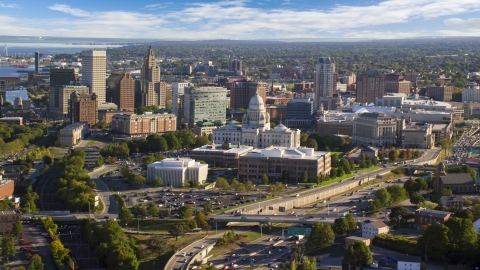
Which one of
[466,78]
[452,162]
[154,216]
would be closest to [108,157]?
[154,216]

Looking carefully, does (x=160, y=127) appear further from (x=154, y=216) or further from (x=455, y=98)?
(x=455, y=98)

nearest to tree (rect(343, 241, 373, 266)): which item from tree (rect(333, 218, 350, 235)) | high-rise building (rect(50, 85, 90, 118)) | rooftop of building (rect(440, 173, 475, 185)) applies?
tree (rect(333, 218, 350, 235))

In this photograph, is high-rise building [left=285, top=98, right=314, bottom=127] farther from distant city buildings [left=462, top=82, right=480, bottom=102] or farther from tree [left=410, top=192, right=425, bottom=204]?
tree [left=410, top=192, right=425, bottom=204]

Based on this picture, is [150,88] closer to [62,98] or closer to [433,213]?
[62,98]

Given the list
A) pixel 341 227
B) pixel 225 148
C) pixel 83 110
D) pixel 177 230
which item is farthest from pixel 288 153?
pixel 83 110

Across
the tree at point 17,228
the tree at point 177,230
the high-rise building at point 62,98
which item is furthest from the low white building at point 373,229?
the high-rise building at point 62,98

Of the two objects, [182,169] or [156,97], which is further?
[156,97]
